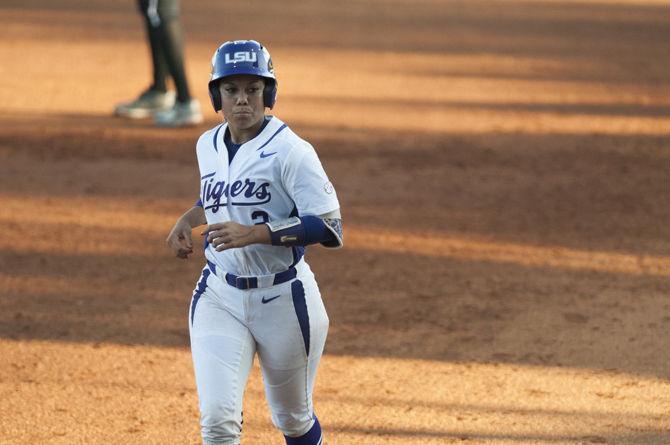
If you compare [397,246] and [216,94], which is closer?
[216,94]

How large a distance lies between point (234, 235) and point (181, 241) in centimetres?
45

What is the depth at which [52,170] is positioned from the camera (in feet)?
31.9

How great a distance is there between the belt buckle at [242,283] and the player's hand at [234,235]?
0.84 feet

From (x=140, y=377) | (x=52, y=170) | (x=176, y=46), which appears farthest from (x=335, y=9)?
(x=140, y=377)

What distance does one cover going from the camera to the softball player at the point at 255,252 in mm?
3846

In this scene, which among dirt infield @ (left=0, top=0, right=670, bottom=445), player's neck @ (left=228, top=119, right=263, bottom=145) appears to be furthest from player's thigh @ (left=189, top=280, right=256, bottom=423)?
dirt infield @ (left=0, top=0, right=670, bottom=445)

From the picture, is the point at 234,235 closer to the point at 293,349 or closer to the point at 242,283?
the point at 242,283

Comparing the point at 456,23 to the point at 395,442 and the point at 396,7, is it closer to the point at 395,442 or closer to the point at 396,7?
the point at 396,7

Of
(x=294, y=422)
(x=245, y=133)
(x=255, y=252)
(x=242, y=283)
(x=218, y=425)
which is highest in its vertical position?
(x=245, y=133)

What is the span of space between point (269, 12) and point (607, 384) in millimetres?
14763

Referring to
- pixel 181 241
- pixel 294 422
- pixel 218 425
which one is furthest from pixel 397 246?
pixel 218 425

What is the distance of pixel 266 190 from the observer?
3938mm

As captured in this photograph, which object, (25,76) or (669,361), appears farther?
(25,76)

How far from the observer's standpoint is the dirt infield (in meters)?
5.29
